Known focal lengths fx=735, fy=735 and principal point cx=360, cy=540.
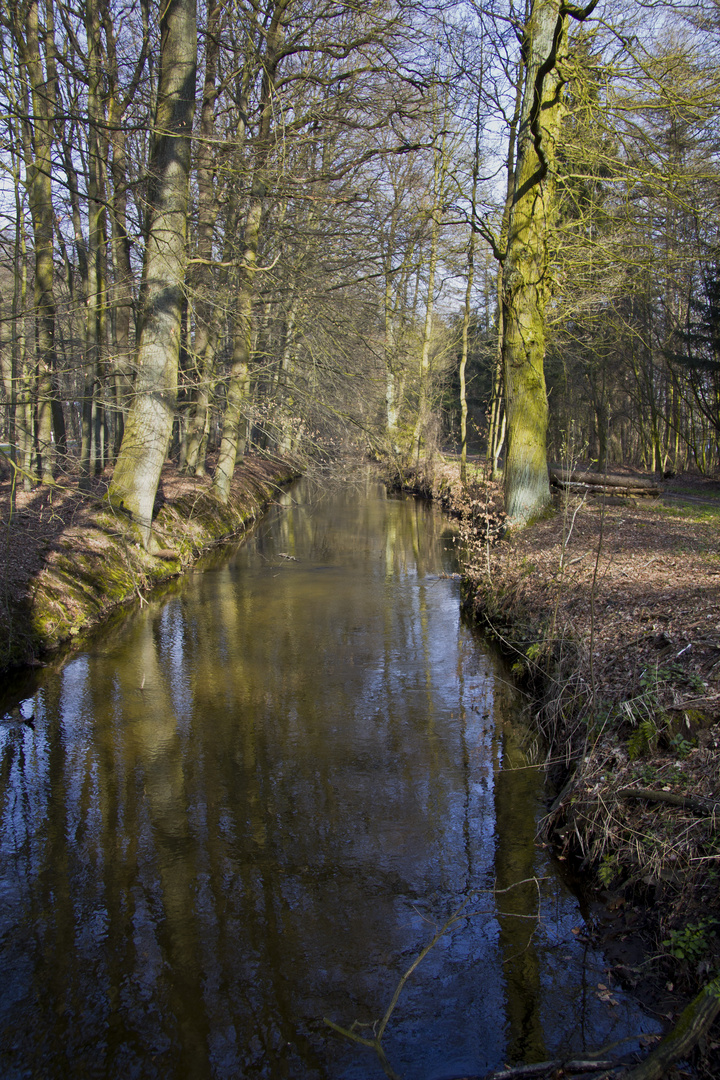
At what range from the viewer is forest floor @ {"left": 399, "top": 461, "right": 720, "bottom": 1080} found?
12.0 ft

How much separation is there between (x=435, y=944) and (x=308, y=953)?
67cm

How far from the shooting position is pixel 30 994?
3.51 meters

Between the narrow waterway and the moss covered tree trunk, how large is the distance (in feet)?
14.6

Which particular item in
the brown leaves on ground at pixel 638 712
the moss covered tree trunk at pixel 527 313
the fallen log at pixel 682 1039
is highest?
the moss covered tree trunk at pixel 527 313

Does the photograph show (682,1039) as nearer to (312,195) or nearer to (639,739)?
(639,739)

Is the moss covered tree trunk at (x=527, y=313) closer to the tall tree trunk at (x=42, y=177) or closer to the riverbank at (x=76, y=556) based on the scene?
the riverbank at (x=76, y=556)

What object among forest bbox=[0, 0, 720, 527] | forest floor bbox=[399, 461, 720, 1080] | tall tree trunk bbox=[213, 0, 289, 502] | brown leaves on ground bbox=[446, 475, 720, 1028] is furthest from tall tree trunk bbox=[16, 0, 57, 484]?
forest floor bbox=[399, 461, 720, 1080]

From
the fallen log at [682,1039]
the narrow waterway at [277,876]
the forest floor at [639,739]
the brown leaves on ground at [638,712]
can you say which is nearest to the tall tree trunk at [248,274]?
the narrow waterway at [277,876]

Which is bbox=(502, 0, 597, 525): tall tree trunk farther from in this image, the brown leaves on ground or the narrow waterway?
the narrow waterway

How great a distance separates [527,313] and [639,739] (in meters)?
8.56

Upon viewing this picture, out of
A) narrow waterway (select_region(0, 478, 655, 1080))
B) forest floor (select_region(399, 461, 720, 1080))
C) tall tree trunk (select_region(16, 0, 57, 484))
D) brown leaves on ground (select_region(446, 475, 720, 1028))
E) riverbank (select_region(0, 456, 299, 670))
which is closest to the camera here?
narrow waterway (select_region(0, 478, 655, 1080))

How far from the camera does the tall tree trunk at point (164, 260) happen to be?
10.9m

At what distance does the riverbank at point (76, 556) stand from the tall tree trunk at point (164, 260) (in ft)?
2.25

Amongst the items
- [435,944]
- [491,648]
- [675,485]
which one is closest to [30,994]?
[435,944]
